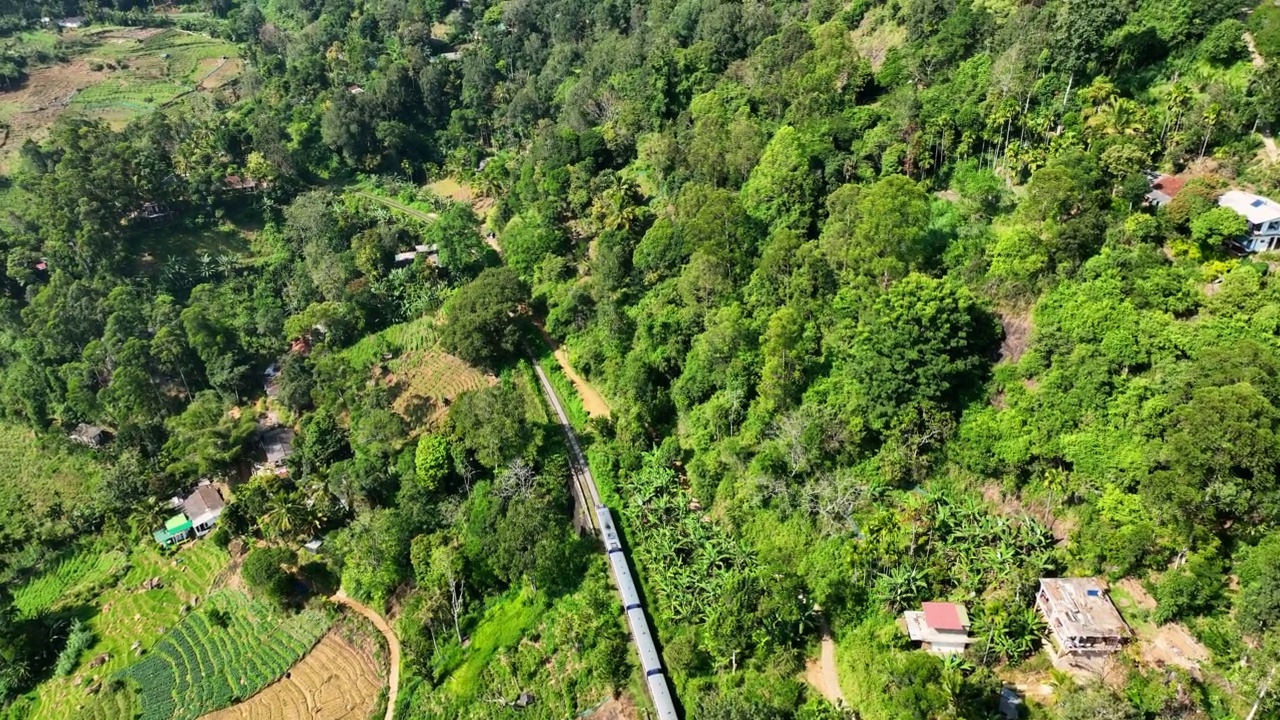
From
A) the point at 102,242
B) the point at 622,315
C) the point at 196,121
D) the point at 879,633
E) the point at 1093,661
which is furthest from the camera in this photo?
the point at 196,121

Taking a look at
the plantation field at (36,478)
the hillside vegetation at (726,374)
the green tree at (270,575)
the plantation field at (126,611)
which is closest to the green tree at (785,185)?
the hillside vegetation at (726,374)

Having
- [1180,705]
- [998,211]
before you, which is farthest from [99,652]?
[998,211]

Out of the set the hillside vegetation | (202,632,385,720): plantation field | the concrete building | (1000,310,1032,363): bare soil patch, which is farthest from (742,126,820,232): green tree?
(202,632,385,720): plantation field

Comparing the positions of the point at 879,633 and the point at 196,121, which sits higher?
the point at 196,121

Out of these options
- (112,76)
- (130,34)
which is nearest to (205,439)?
(112,76)

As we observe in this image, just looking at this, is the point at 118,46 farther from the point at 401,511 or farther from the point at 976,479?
the point at 976,479

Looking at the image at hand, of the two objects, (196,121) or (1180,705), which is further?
(196,121)

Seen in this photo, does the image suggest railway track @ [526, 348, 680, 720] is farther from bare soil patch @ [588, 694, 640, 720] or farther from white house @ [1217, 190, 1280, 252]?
white house @ [1217, 190, 1280, 252]
